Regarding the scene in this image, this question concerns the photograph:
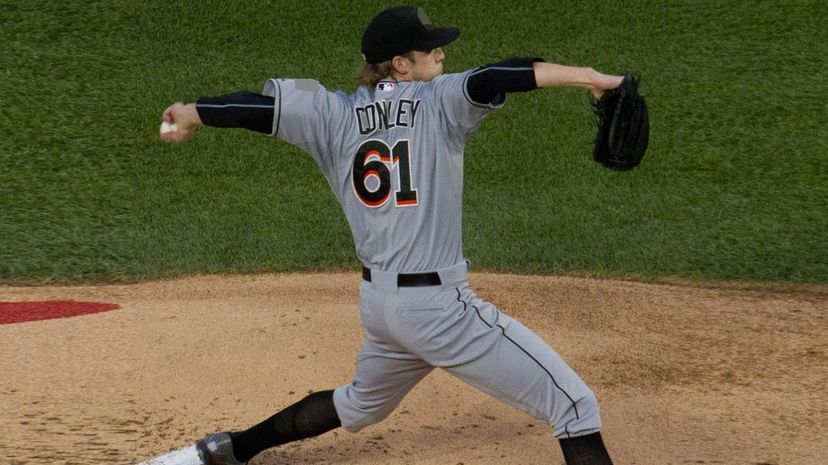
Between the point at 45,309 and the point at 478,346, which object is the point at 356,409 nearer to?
the point at 478,346

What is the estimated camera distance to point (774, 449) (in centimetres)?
522

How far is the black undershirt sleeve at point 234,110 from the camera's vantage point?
14.0 ft

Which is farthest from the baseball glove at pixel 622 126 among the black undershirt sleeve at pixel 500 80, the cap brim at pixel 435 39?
the cap brim at pixel 435 39

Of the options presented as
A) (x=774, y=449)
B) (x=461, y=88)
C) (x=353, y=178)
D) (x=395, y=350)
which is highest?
(x=461, y=88)

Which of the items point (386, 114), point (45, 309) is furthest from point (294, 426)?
point (45, 309)

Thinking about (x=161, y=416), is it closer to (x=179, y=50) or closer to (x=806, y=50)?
(x=179, y=50)

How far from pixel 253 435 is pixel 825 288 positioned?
485cm

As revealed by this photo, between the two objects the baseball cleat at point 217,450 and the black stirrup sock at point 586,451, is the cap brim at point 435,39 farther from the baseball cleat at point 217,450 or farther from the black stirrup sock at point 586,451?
the baseball cleat at point 217,450

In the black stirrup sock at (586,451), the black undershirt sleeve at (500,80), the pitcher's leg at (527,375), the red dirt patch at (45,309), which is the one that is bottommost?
the red dirt patch at (45,309)

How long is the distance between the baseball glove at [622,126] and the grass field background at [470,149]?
442 centimetres

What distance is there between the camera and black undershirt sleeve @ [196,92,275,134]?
4281mm

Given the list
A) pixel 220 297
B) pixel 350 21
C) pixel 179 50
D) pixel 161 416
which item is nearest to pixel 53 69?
pixel 179 50

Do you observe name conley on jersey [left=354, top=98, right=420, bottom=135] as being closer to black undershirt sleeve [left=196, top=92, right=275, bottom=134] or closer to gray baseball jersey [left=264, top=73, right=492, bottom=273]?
gray baseball jersey [left=264, top=73, right=492, bottom=273]

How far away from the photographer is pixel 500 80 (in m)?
3.96
